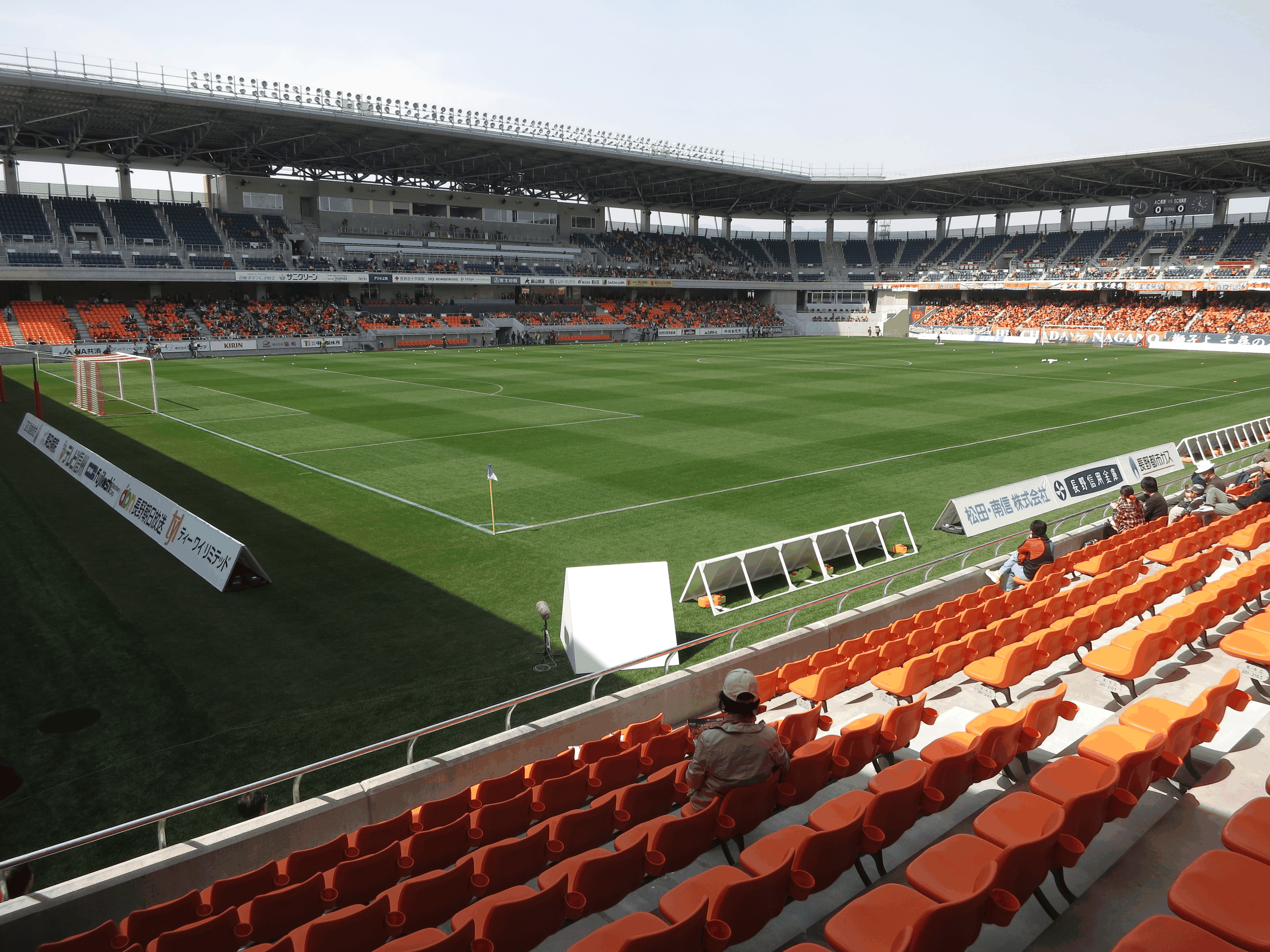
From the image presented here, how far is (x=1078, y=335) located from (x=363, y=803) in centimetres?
7655

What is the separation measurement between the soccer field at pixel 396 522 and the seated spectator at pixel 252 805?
1057 mm

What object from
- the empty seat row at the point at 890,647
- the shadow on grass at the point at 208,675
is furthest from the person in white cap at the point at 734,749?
the shadow on grass at the point at 208,675

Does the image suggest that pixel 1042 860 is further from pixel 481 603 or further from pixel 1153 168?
pixel 1153 168

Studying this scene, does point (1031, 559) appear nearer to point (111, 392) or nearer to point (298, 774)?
point (298, 774)

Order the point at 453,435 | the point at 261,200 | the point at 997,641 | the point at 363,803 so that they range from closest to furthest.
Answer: the point at 363,803, the point at 997,641, the point at 453,435, the point at 261,200

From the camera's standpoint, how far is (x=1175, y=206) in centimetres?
7269

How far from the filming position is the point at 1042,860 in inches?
168

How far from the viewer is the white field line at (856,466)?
57.4 ft

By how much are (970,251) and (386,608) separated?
9397 cm

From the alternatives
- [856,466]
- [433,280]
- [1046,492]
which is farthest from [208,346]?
[1046,492]

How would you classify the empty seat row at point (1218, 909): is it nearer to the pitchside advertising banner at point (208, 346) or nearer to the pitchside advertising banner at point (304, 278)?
the pitchside advertising banner at point (208, 346)

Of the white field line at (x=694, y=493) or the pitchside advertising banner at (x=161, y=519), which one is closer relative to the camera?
the pitchside advertising banner at (x=161, y=519)

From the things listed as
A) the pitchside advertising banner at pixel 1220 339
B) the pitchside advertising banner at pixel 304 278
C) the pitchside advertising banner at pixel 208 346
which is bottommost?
the pitchside advertising banner at pixel 1220 339

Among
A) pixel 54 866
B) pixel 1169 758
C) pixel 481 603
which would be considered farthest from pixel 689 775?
pixel 481 603
